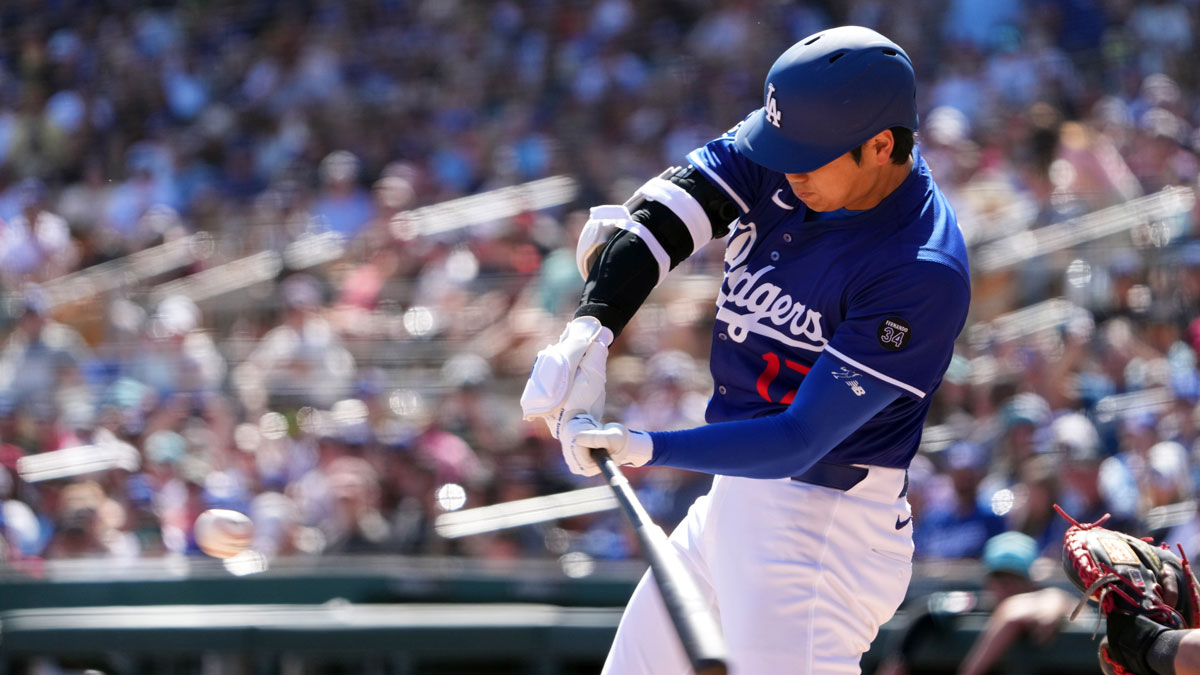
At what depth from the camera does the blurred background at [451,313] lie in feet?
20.6

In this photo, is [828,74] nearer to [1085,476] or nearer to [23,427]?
[1085,476]

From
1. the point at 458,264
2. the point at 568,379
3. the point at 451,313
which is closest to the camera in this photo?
the point at 568,379

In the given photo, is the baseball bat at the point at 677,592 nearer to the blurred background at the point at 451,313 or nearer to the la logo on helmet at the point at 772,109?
the la logo on helmet at the point at 772,109

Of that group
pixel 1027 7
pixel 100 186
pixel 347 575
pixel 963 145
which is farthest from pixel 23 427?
pixel 1027 7

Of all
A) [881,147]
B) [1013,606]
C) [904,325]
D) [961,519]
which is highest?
[881,147]

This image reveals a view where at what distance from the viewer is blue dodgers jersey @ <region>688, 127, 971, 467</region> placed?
3.02 m

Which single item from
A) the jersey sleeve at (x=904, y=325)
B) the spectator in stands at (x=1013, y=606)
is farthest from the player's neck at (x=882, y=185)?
the spectator in stands at (x=1013, y=606)

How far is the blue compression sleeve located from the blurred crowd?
3147mm

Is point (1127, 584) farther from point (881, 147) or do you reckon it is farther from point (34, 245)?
point (34, 245)

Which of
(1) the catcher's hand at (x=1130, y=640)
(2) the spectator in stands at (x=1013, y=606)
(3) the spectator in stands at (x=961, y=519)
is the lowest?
(3) the spectator in stands at (x=961, y=519)

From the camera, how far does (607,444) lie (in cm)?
293

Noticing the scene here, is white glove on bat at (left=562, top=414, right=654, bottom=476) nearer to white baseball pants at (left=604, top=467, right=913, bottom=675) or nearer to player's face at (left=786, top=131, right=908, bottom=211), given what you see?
white baseball pants at (left=604, top=467, right=913, bottom=675)

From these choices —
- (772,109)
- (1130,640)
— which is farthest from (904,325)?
(1130,640)

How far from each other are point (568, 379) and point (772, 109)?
67 centimetres
